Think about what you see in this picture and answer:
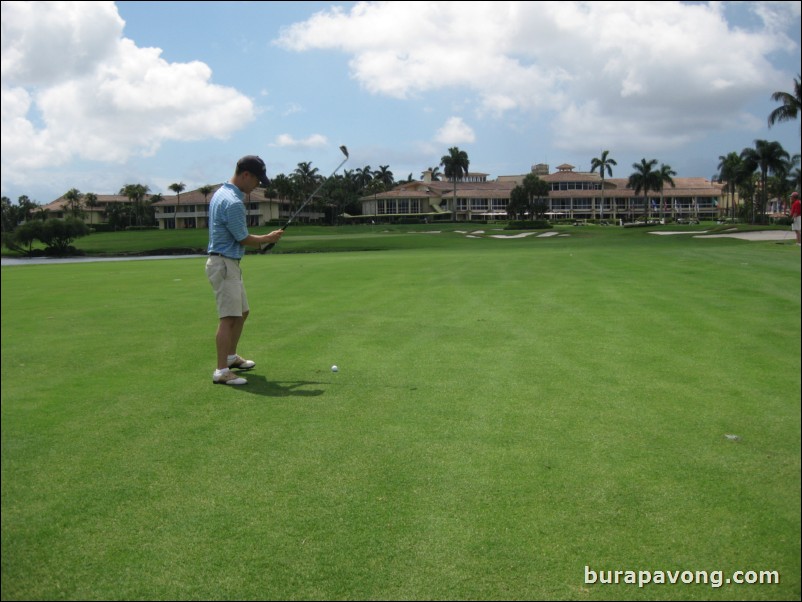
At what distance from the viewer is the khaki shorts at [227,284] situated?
602 cm

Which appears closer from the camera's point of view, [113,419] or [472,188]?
[113,419]

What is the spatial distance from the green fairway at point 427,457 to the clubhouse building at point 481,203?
38cm

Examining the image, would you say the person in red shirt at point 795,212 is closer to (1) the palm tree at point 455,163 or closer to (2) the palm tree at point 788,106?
(2) the palm tree at point 788,106

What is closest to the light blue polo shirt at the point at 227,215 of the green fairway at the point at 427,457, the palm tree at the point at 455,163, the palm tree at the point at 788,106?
the green fairway at the point at 427,457

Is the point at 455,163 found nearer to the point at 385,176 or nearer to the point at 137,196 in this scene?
the point at 385,176

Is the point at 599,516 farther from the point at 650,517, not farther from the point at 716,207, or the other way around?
the point at 716,207

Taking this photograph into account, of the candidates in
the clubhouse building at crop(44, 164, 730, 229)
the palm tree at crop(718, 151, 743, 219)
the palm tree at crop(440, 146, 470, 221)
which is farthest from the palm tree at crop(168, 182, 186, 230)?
the palm tree at crop(440, 146, 470, 221)

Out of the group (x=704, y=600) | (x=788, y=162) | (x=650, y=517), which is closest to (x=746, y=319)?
(x=650, y=517)

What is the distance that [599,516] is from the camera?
3377mm

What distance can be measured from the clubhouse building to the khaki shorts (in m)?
0.53

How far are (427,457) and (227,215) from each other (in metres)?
2.63

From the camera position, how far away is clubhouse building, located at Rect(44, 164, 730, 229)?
3.47 meters

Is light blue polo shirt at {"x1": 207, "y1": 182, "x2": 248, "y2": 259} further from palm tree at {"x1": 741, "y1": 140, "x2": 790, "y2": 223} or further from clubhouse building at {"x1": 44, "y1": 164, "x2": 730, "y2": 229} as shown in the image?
palm tree at {"x1": 741, "y1": 140, "x2": 790, "y2": 223}

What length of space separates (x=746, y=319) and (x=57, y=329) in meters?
7.70
